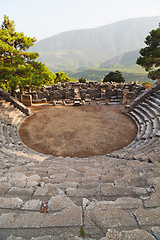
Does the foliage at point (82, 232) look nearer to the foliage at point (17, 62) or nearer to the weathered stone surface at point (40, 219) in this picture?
the weathered stone surface at point (40, 219)

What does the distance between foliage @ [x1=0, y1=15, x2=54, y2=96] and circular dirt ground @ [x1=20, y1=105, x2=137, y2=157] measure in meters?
3.79

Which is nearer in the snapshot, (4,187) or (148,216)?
(148,216)

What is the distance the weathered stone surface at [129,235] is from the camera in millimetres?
1879

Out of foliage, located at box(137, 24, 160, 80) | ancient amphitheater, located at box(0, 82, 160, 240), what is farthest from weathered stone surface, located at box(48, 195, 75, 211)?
foliage, located at box(137, 24, 160, 80)

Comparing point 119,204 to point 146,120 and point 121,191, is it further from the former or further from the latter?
point 146,120

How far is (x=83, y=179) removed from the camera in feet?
13.4

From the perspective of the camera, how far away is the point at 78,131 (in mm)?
11742

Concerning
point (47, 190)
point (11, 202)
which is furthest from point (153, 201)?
point (11, 202)

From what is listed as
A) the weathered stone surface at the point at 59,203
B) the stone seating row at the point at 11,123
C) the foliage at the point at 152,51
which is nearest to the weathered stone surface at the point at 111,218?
the weathered stone surface at the point at 59,203

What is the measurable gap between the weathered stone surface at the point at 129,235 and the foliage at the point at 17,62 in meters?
14.1

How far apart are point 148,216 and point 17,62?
16049 mm

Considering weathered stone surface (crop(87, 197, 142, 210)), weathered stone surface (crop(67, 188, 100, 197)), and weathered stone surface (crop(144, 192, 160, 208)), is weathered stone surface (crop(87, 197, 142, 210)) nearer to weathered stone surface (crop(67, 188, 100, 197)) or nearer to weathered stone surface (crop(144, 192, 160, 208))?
weathered stone surface (crop(144, 192, 160, 208))

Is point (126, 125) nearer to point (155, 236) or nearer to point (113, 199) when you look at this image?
point (113, 199)

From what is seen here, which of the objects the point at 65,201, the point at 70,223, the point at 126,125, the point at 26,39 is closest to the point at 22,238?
the point at 70,223
